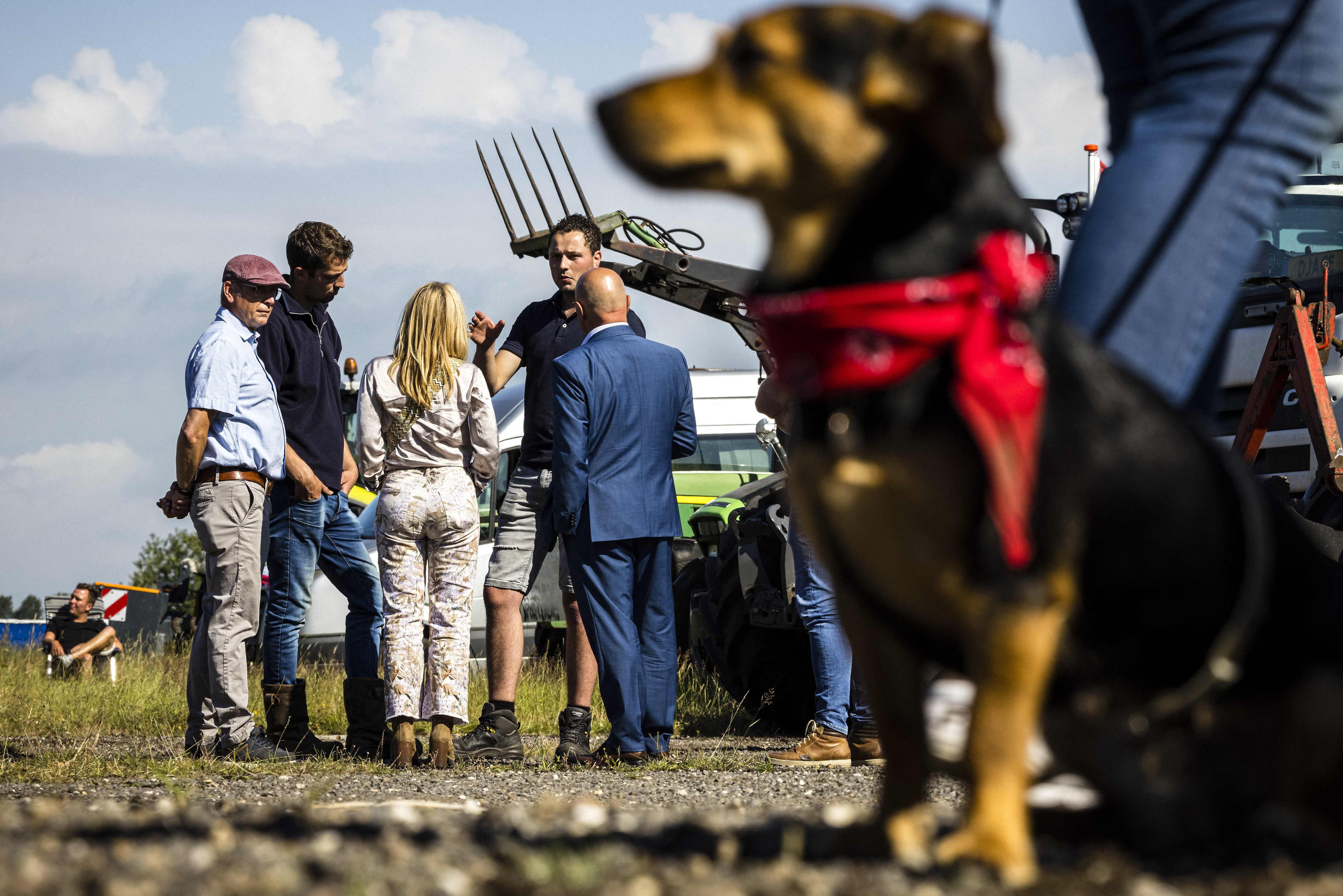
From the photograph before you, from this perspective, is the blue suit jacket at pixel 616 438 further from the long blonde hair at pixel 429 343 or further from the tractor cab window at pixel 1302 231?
the tractor cab window at pixel 1302 231

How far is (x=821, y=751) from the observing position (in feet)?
20.3

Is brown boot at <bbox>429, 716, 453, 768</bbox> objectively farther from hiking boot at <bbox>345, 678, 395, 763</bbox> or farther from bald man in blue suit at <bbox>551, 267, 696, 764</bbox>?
bald man in blue suit at <bbox>551, 267, 696, 764</bbox>

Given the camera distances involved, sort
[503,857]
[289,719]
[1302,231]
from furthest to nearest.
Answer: [1302,231] < [289,719] < [503,857]

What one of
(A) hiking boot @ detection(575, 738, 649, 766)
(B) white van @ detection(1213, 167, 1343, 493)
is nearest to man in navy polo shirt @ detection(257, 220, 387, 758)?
(A) hiking boot @ detection(575, 738, 649, 766)

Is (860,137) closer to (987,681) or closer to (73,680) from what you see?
(987,681)

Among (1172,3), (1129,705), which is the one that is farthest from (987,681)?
(1172,3)

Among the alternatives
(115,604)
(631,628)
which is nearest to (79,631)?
(115,604)

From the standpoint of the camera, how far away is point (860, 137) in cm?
178

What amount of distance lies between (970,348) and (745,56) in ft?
1.81

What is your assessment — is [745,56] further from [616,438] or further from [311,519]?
[311,519]

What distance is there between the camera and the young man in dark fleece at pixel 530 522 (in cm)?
645

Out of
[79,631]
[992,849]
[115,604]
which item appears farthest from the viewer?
[115,604]

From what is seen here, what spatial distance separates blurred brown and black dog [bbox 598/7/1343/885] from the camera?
5.57ft

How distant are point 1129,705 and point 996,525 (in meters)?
0.43
